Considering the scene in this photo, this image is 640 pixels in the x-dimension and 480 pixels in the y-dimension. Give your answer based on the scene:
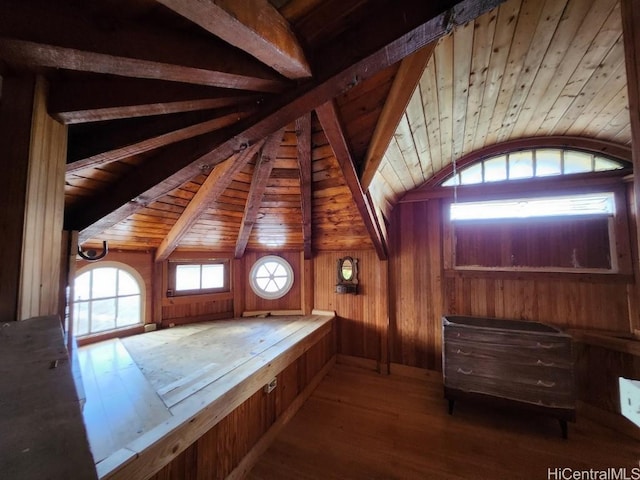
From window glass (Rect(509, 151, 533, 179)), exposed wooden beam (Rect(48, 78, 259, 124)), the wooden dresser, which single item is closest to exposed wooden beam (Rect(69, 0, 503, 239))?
exposed wooden beam (Rect(48, 78, 259, 124))

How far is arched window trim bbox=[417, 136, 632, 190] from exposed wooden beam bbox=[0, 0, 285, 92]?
295 centimetres

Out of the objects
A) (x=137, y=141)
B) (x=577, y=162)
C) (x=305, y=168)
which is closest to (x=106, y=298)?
(x=137, y=141)

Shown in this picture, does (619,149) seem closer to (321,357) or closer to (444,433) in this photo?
(444,433)

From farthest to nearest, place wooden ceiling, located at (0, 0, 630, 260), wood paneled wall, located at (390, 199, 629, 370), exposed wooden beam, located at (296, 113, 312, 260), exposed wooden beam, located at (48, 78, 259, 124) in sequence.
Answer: wood paneled wall, located at (390, 199, 629, 370)
exposed wooden beam, located at (296, 113, 312, 260)
exposed wooden beam, located at (48, 78, 259, 124)
wooden ceiling, located at (0, 0, 630, 260)

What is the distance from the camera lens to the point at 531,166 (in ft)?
9.57

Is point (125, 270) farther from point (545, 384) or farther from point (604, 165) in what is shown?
point (604, 165)

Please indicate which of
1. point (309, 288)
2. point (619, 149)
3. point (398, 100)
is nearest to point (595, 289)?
point (619, 149)

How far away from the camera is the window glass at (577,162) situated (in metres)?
2.73

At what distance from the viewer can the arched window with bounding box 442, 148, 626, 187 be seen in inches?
107

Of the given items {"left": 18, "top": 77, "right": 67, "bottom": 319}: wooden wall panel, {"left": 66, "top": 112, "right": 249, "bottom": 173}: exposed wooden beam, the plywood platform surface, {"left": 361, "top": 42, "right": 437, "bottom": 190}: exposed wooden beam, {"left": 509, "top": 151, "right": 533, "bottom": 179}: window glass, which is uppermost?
→ {"left": 509, "top": 151, "right": 533, "bottom": 179}: window glass

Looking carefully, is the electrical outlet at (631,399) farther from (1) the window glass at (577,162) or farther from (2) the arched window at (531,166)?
(1) the window glass at (577,162)

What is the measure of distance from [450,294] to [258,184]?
266 cm

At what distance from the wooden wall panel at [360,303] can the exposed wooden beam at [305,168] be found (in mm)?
553

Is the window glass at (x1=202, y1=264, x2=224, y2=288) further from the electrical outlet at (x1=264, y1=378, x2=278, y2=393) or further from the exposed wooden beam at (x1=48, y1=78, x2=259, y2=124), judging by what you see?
the exposed wooden beam at (x1=48, y1=78, x2=259, y2=124)
